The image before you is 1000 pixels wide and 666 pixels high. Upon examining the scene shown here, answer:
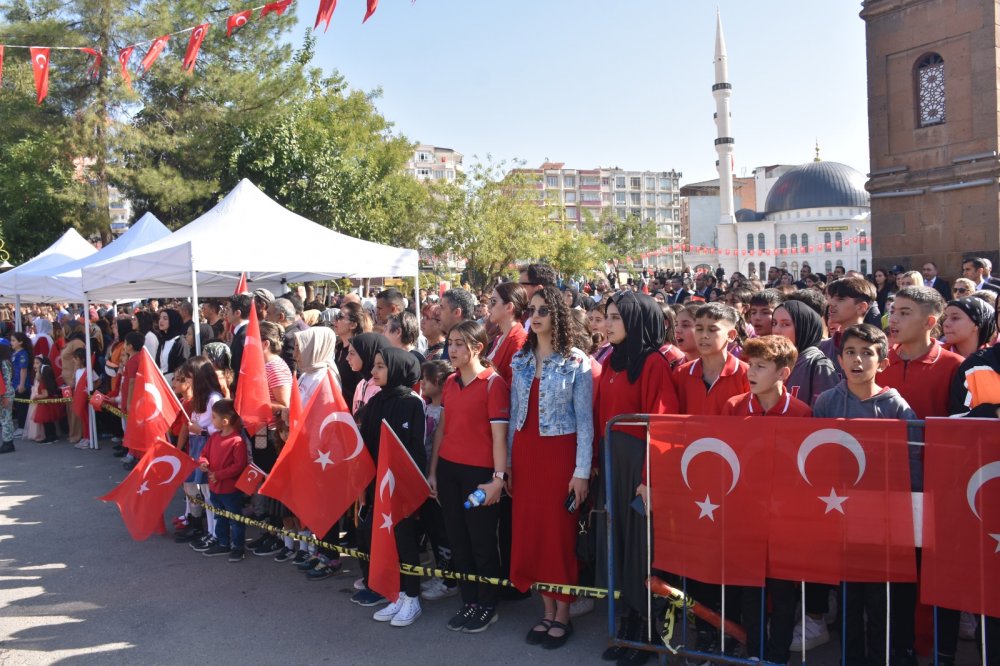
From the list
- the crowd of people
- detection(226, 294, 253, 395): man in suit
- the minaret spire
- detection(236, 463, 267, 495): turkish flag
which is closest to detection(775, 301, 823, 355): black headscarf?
the crowd of people

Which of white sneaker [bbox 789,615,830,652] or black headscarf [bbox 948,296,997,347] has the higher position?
black headscarf [bbox 948,296,997,347]

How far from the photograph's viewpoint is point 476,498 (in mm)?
4309

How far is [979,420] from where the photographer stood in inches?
126

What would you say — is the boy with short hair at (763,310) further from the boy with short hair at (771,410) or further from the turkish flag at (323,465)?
the turkish flag at (323,465)

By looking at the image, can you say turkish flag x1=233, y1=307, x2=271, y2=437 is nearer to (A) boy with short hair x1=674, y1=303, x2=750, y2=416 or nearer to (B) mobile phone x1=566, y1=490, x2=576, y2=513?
(B) mobile phone x1=566, y1=490, x2=576, y2=513

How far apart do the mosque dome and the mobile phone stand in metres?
92.7

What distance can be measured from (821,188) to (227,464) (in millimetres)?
93572

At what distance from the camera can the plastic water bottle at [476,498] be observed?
4305mm

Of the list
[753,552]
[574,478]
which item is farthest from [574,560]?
[753,552]

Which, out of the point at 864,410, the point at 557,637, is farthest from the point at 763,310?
the point at 557,637

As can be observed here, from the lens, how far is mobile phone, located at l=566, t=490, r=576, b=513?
4.21m

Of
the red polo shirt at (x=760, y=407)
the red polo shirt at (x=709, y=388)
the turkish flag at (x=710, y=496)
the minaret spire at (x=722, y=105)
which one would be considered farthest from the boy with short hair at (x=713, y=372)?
the minaret spire at (x=722, y=105)

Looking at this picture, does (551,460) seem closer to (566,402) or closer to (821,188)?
(566,402)

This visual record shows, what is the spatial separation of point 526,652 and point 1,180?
22.9 m
